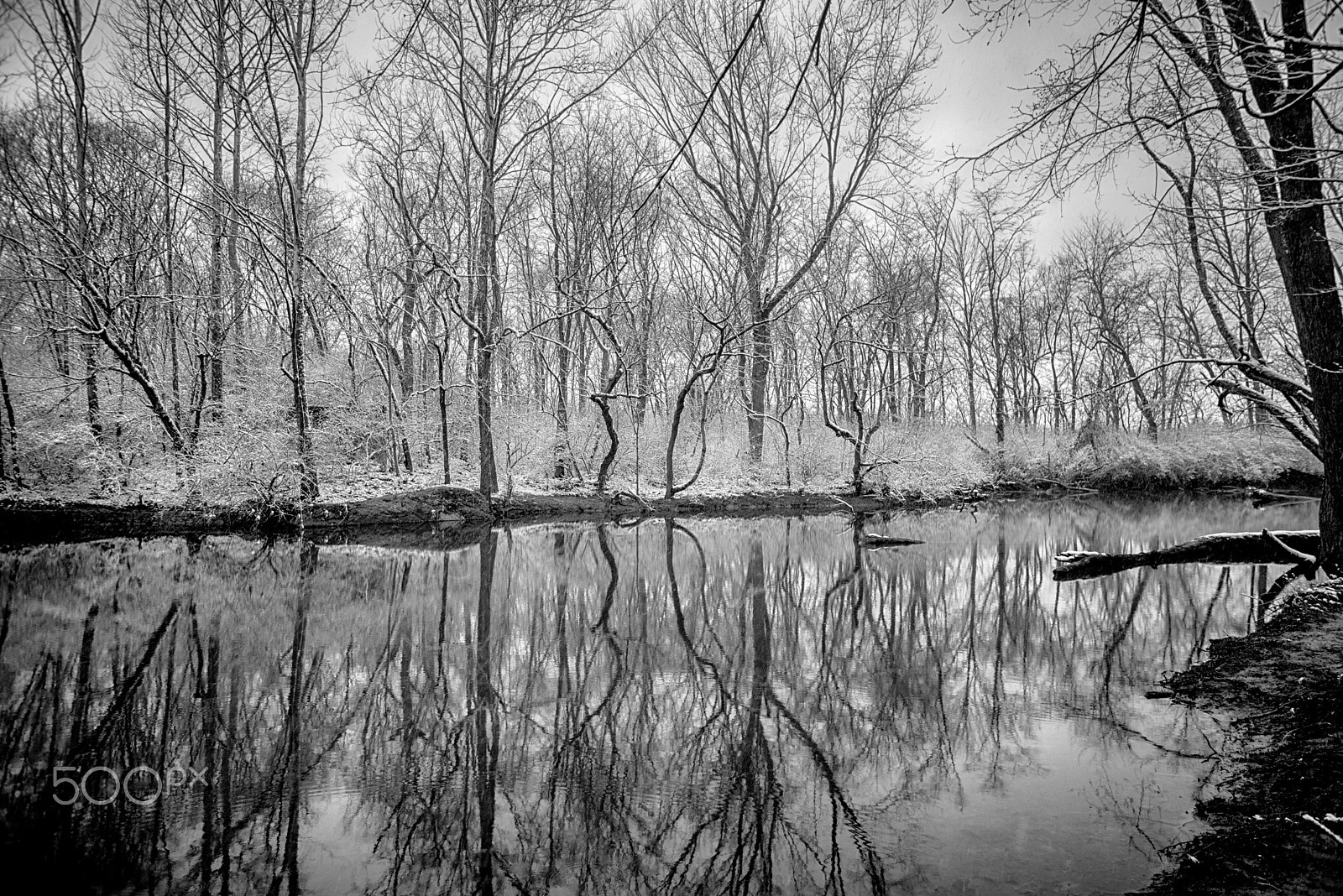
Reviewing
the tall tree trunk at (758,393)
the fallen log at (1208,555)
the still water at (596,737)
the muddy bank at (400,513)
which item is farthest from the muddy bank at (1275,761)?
the tall tree trunk at (758,393)

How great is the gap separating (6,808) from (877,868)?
394cm

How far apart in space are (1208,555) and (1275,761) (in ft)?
24.2

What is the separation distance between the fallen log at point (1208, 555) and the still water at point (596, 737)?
755 millimetres

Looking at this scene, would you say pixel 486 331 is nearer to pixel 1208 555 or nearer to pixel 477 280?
pixel 477 280

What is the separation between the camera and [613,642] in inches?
242

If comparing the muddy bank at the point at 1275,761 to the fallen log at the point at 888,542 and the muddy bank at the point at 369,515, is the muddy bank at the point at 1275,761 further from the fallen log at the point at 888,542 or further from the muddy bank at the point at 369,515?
→ the muddy bank at the point at 369,515

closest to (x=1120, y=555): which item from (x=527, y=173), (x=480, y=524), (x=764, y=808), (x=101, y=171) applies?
(x=764, y=808)

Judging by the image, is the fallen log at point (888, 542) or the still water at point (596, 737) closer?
the still water at point (596, 737)

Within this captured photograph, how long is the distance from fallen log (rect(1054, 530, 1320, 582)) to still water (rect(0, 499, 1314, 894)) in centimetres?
76

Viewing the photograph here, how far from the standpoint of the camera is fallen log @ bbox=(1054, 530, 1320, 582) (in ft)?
27.6

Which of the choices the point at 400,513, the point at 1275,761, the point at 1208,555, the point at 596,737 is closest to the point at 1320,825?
the point at 1275,761

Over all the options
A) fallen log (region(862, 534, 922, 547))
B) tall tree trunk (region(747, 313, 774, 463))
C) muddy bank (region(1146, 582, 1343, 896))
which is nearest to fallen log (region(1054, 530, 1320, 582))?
muddy bank (region(1146, 582, 1343, 896))

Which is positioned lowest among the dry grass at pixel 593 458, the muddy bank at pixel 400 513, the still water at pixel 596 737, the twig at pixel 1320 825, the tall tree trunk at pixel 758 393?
the still water at pixel 596 737

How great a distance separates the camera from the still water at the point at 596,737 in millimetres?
2750
